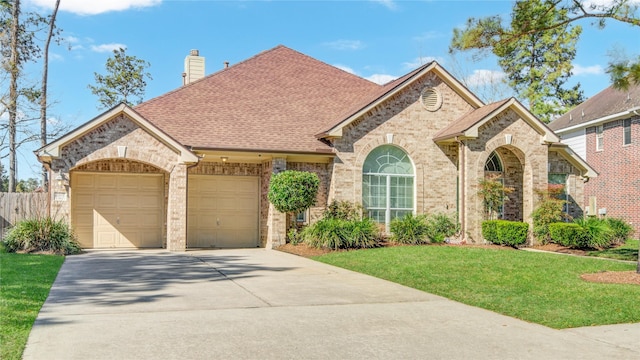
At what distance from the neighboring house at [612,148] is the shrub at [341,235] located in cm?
1445

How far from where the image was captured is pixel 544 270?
1254 centimetres

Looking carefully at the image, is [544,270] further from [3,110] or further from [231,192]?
[3,110]

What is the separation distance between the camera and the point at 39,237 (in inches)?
629

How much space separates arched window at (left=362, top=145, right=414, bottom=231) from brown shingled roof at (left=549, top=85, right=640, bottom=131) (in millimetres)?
11102

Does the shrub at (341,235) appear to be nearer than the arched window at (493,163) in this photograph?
Yes

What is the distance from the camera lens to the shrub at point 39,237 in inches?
623

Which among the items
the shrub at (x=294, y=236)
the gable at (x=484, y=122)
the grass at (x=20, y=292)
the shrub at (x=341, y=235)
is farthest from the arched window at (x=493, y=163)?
the grass at (x=20, y=292)

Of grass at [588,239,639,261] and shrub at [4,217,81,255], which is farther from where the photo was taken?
grass at [588,239,639,261]

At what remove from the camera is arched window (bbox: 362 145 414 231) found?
20.2m

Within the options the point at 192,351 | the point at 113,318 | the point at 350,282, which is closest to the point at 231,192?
the point at 350,282

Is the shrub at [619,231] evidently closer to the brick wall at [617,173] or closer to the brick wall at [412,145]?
the brick wall at [617,173]

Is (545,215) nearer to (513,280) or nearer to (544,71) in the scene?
(513,280)

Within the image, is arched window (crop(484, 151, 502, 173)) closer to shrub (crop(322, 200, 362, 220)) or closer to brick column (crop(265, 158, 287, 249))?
shrub (crop(322, 200, 362, 220))

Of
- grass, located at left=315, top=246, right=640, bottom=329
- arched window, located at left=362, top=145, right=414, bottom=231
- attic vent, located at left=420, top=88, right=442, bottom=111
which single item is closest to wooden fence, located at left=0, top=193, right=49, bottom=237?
grass, located at left=315, top=246, right=640, bottom=329
